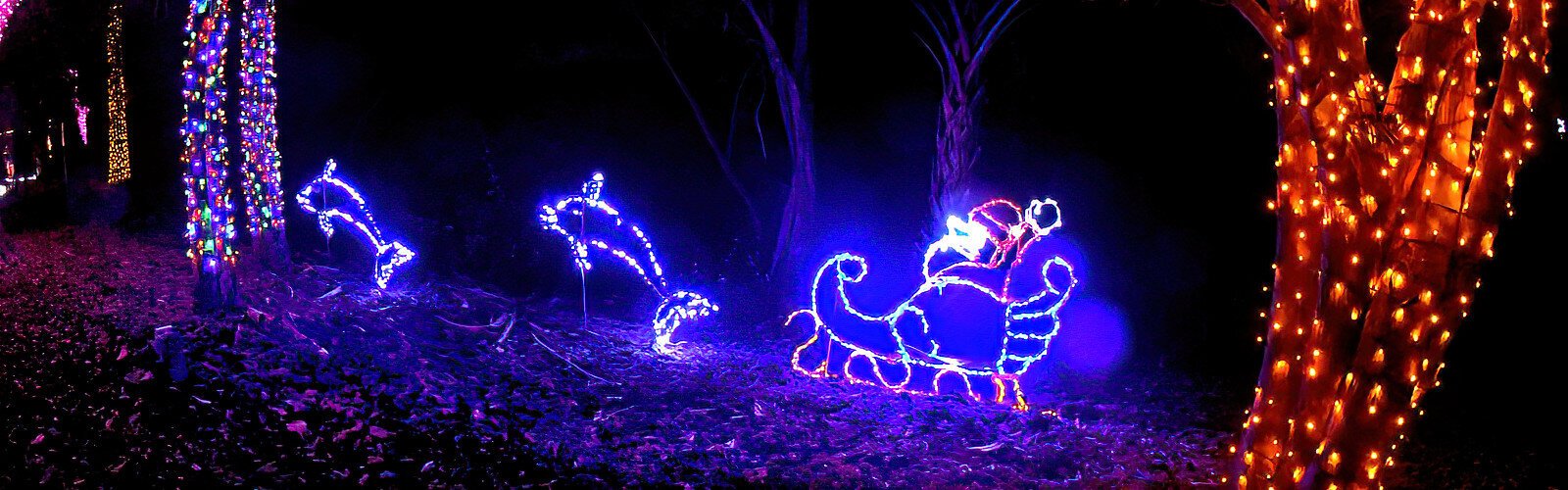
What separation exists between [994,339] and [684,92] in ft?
13.7

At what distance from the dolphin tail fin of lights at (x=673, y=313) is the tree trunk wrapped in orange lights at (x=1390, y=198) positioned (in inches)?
202

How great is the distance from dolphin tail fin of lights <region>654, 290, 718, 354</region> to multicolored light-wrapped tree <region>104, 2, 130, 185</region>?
34.3 ft

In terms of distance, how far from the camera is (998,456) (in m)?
5.30

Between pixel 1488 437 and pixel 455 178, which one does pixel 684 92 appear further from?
pixel 1488 437

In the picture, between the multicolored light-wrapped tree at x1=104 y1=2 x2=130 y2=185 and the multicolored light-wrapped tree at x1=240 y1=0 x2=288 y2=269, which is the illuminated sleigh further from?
the multicolored light-wrapped tree at x1=104 y1=2 x2=130 y2=185

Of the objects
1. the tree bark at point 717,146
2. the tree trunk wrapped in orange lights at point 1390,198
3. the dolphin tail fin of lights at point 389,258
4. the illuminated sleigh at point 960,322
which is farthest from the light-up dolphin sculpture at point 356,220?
the tree trunk wrapped in orange lights at point 1390,198

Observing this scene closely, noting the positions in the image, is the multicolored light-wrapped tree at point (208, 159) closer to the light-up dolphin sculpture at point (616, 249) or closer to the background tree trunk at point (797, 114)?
the light-up dolphin sculpture at point (616, 249)

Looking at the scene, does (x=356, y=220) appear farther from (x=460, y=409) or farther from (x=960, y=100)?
(x=960, y=100)

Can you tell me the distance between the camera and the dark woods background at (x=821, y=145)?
832cm

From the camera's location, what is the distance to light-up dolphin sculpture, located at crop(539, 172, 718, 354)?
732 centimetres

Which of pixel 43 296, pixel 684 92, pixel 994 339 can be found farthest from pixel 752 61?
pixel 43 296

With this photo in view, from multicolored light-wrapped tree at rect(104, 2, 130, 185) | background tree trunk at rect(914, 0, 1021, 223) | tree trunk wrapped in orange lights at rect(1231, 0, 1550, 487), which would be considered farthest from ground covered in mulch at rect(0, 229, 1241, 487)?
multicolored light-wrapped tree at rect(104, 2, 130, 185)

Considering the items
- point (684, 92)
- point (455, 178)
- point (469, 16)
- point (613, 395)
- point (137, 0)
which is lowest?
point (613, 395)

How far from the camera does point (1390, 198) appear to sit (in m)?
3.24
